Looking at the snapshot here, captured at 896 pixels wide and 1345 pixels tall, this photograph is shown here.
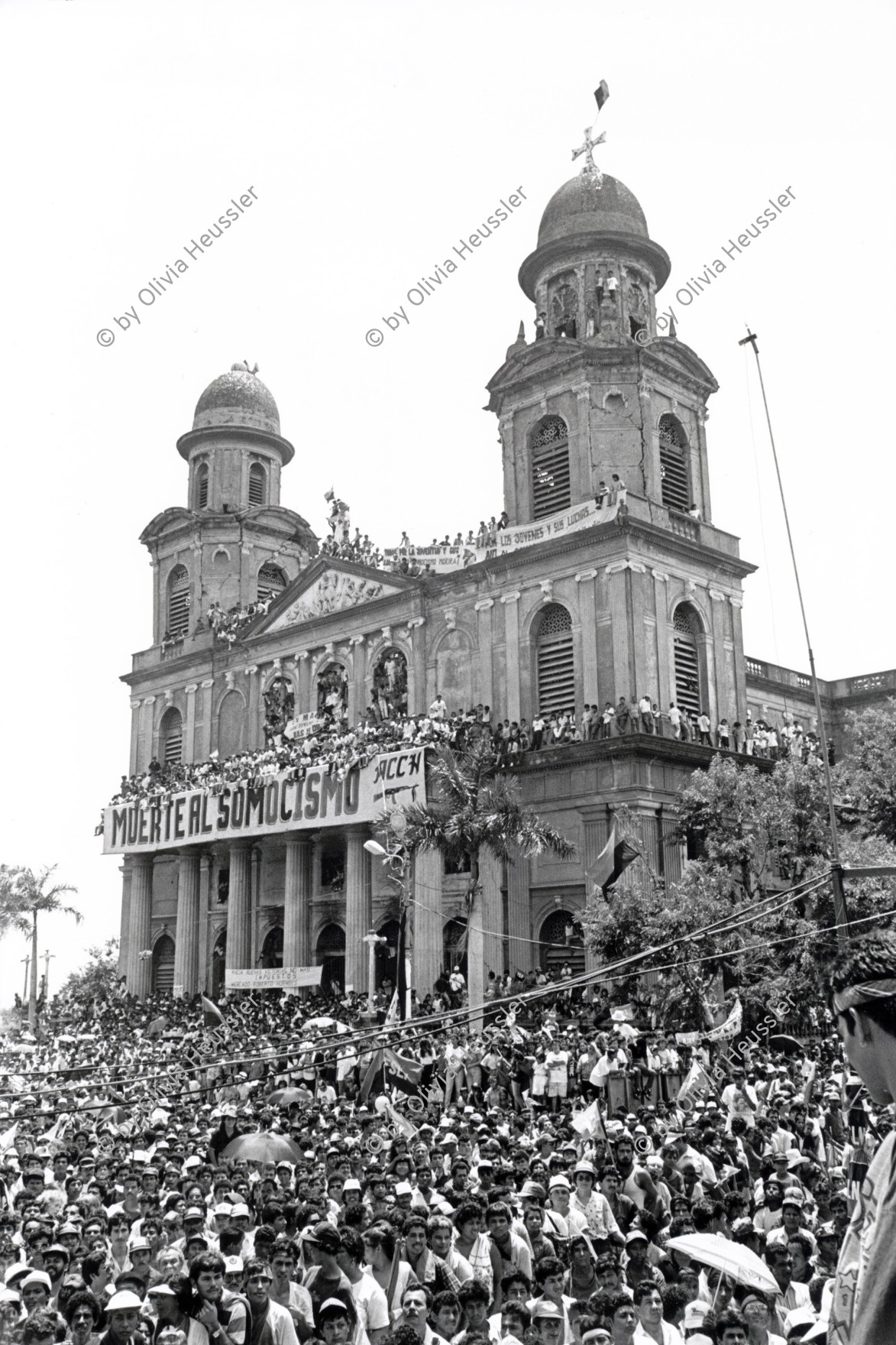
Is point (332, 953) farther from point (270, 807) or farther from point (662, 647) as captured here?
point (662, 647)

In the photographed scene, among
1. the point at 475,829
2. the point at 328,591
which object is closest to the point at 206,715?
the point at 328,591

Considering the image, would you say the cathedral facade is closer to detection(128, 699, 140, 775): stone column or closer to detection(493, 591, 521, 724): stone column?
detection(493, 591, 521, 724): stone column

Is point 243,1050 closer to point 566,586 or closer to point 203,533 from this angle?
point 566,586

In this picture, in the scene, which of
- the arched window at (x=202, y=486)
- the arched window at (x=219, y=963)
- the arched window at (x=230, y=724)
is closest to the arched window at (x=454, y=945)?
the arched window at (x=219, y=963)

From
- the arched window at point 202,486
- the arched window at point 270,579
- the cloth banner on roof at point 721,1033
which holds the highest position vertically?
the arched window at point 202,486

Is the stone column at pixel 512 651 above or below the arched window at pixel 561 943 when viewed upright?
above

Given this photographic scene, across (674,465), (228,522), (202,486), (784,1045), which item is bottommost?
(784,1045)

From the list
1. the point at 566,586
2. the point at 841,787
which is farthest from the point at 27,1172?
the point at 566,586

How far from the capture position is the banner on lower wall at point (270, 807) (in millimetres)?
34938

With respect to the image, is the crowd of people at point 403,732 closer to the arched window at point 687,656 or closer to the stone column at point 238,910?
the arched window at point 687,656

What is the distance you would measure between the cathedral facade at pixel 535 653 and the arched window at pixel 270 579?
10.2ft

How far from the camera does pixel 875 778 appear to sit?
27.4m

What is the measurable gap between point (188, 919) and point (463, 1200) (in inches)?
1407

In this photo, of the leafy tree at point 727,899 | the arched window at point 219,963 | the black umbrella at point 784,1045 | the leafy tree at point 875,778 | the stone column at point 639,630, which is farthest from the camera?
the arched window at point 219,963
